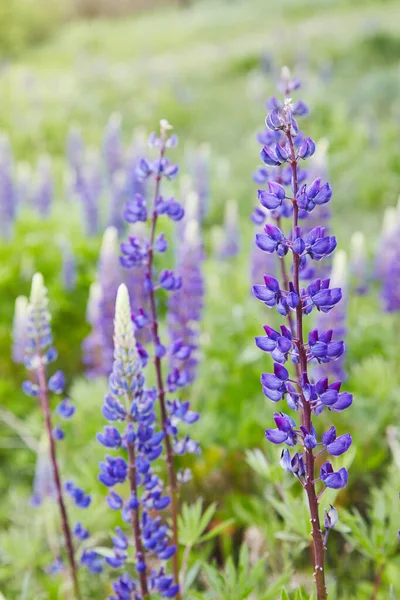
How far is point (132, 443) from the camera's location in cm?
163

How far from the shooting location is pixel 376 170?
7.70m

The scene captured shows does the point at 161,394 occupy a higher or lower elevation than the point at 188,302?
lower

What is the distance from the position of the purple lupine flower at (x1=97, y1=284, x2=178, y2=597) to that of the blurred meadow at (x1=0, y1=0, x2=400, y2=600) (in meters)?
0.21

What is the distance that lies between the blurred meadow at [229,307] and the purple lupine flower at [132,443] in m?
0.21

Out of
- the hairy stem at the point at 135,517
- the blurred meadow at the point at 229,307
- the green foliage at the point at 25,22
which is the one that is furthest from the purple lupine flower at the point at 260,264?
the green foliage at the point at 25,22

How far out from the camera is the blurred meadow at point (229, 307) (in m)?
2.48

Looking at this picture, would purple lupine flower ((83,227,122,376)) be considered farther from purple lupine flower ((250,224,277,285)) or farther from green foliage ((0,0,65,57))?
green foliage ((0,0,65,57))

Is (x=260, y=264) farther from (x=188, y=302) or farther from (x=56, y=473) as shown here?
(x=56, y=473)

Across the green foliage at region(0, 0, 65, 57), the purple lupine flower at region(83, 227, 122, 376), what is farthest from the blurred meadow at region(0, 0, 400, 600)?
the green foliage at region(0, 0, 65, 57)

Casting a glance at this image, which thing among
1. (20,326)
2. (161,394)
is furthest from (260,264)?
(161,394)

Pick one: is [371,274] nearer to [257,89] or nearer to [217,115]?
[257,89]

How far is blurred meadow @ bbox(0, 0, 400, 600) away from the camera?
248 centimetres

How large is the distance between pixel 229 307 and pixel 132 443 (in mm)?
2826

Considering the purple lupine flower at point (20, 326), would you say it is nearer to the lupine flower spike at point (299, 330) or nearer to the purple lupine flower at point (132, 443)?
the purple lupine flower at point (132, 443)
